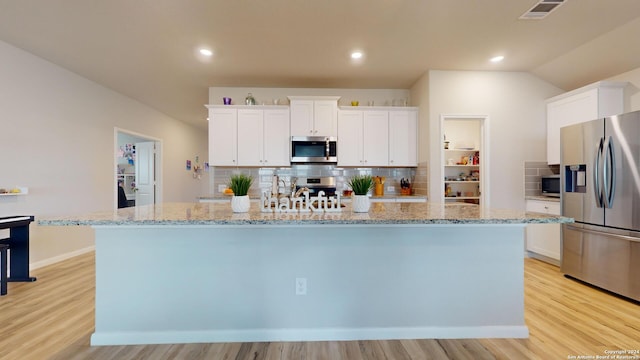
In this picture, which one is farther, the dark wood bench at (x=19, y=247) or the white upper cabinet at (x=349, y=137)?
the white upper cabinet at (x=349, y=137)

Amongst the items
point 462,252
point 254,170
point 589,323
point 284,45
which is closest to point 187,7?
point 284,45

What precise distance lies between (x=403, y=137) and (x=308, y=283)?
3.17 meters

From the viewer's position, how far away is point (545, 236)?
3652 millimetres

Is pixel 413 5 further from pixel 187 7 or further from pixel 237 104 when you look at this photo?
pixel 237 104

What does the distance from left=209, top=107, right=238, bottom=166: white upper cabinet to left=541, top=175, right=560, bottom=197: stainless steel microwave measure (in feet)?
14.5

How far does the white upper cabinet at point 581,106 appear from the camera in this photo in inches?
128

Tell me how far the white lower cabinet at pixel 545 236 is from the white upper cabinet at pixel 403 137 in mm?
1728

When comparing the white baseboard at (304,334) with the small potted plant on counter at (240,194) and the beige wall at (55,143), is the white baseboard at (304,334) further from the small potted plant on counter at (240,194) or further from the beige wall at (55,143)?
the beige wall at (55,143)

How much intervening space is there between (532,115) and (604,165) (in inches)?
57.6

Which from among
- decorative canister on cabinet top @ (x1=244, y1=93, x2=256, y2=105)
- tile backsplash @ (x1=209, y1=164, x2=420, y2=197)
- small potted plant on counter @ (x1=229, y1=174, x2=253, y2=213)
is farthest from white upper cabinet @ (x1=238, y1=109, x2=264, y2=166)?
small potted plant on counter @ (x1=229, y1=174, x2=253, y2=213)

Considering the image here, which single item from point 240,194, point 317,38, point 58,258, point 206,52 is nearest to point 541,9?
point 317,38

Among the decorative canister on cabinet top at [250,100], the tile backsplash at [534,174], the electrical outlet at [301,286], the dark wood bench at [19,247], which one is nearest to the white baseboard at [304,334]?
the electrical outlet at [301,286]

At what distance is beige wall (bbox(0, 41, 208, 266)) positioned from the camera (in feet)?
10.6

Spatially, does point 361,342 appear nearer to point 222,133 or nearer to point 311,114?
point 311,114
